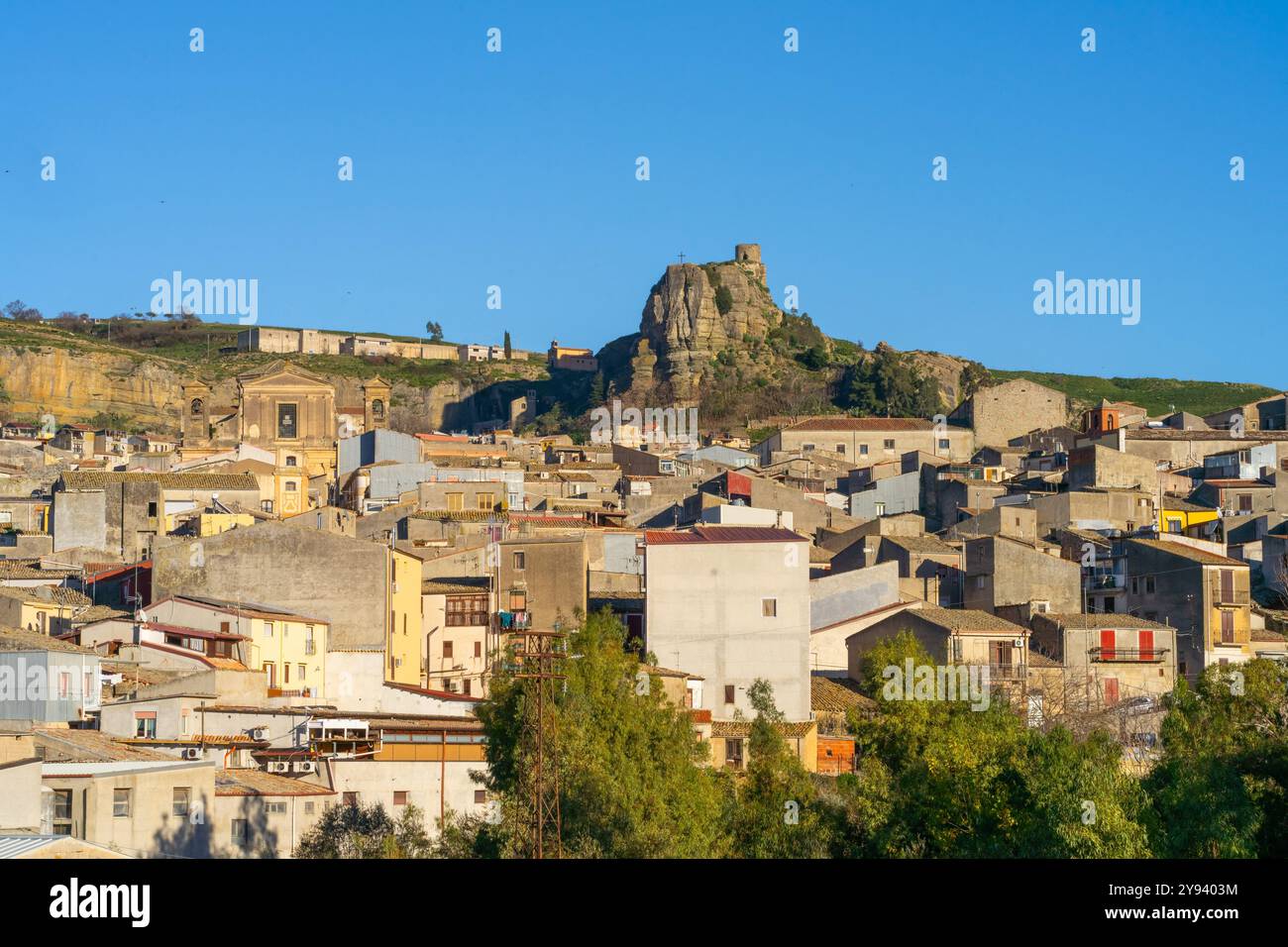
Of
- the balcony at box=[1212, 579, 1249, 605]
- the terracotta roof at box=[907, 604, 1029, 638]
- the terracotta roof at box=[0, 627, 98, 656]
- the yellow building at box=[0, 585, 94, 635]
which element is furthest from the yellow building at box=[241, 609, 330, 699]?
the balcony at box=[1212, 579, 1249, 605]

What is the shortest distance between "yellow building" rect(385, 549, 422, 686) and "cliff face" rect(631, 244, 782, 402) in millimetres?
78830

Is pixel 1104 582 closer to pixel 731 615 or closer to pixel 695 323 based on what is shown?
pixel 731 615

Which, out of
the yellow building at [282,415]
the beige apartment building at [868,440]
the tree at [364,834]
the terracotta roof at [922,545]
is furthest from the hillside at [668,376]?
the tree at [364,834]

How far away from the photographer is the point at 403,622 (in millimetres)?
47375

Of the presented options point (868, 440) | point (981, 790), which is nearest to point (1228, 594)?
point (981, 790)

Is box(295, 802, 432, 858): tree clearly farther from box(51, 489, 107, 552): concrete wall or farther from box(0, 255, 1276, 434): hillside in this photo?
box(0, 255, 1276, 434): hillside

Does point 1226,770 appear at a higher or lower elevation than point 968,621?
lower

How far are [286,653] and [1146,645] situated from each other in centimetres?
2281

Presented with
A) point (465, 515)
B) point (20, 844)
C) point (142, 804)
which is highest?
point (465, 515)

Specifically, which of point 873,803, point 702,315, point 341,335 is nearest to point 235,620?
point 873,803

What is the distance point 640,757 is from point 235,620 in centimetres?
1160

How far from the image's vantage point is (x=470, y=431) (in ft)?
461

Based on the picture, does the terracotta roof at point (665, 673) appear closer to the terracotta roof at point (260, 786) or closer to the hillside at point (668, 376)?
the terracotta roof at point (260, 786)
